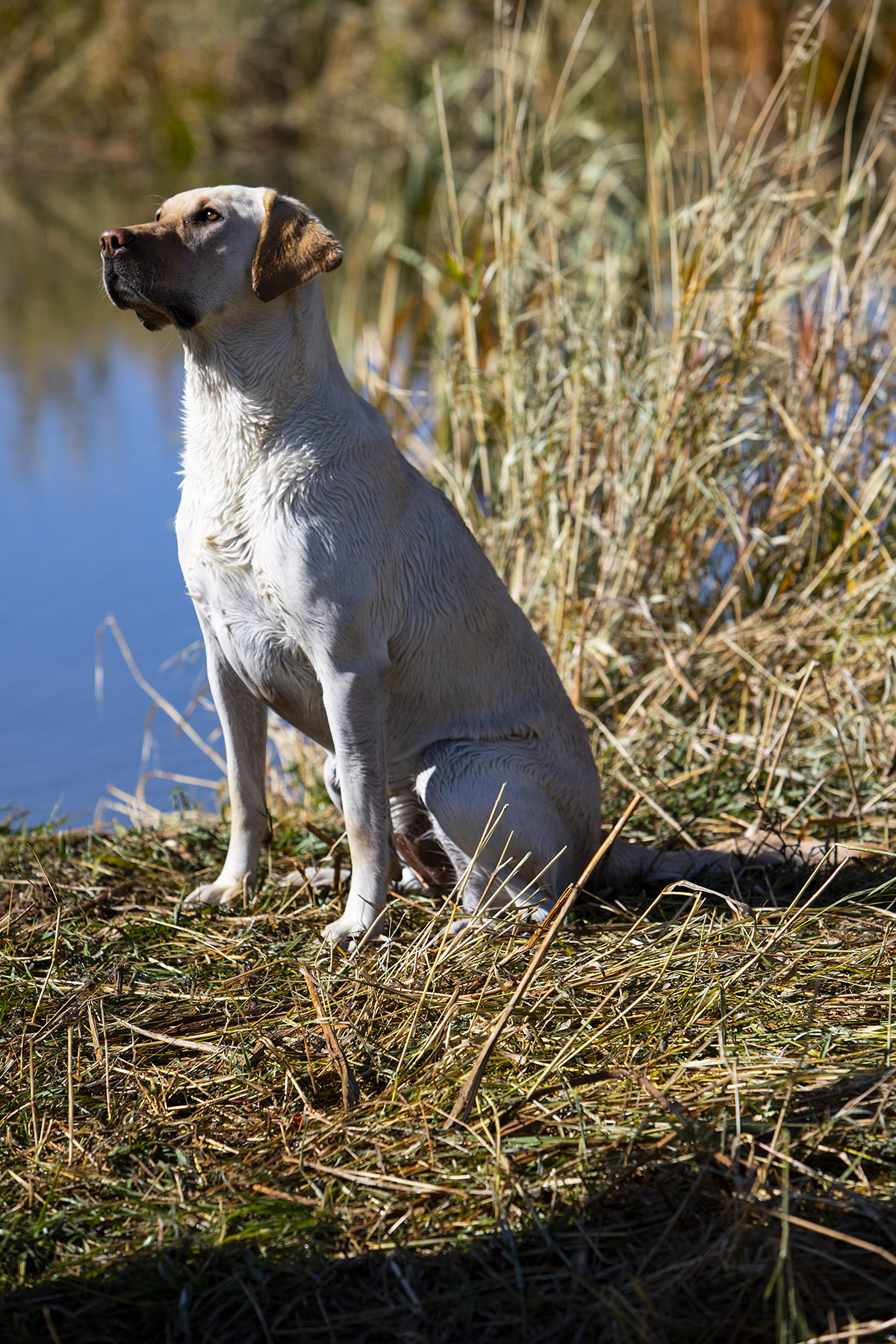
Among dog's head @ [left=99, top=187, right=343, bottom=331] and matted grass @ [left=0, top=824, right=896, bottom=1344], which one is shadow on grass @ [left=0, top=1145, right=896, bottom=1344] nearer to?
matted grass @ [left=0, top=824, right=896, bottom=1344]

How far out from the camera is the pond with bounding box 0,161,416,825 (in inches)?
172

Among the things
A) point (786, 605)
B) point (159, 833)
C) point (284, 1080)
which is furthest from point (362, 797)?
point (786, 605)

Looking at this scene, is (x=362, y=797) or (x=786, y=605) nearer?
(x=362, y=797)

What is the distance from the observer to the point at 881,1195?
5.85ft

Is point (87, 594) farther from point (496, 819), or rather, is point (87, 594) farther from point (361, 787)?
point (496, 819)

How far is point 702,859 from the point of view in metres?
2.96

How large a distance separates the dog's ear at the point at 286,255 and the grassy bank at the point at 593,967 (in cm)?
123

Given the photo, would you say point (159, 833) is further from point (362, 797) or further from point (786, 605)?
point (786, 605)

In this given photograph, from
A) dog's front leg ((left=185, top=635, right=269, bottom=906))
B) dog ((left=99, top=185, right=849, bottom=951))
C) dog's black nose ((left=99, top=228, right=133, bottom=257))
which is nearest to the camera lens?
dog's black nose ((left=99, top=228, right=133, bottom=257))

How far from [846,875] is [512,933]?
87 cm

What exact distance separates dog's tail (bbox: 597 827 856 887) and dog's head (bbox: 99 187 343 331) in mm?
1421

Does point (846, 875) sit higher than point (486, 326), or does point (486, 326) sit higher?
point (486, 326)

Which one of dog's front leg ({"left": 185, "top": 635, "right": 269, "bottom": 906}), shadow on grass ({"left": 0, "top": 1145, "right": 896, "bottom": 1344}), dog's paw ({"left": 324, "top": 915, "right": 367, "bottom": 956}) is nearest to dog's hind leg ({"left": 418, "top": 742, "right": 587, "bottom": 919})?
dog's paw ({"left": 324, "top": 915, "right": 367, "bottom": 956})

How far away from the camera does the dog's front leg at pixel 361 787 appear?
259 centimetres
